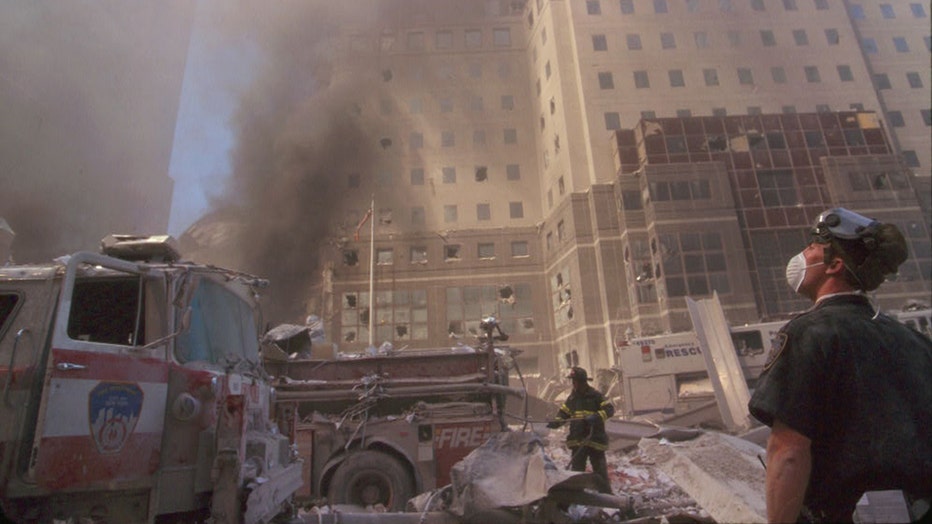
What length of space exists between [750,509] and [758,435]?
5773 mm

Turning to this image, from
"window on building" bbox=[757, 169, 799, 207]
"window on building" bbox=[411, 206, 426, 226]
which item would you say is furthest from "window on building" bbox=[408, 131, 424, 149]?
"window on building" bbox=[757, 169, 799, 207]

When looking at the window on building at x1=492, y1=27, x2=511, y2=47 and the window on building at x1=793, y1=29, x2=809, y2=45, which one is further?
the window on building at x1=492, y1=27, x2=511, y2=47

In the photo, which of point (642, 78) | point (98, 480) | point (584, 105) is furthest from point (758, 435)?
point (642, 78)

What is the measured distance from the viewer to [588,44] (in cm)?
3306

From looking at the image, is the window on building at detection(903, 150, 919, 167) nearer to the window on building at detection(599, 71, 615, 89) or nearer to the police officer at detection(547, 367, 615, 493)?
the window on building at detection(599, 71, 615, 89)

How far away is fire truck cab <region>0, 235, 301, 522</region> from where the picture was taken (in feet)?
9.07

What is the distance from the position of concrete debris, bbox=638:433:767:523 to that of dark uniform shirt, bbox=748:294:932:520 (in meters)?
2.51

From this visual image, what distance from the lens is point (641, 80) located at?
32.3 m

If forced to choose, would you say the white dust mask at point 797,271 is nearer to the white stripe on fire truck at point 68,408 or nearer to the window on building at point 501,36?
the white stripe on fire truck at point 68,408

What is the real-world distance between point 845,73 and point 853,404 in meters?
41.8

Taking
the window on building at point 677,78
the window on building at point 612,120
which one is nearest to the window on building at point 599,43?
the window on building at point 677,78

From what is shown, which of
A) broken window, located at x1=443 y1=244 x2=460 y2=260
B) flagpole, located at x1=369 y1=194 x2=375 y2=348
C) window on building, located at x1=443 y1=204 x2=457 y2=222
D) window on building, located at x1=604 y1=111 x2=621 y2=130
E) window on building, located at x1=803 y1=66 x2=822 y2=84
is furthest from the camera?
window on building, located at x1=443 y1=204 x2=457 y2=222

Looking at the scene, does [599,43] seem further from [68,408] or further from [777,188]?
[68,408]

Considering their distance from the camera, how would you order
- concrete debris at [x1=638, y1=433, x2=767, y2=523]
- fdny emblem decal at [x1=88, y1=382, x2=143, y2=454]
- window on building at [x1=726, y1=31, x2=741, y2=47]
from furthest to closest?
1. window on building at [x1=726, y1=31, x2=741, y2=47]
2. concrete debris at [x1=638, y1=433, x2=767, y2=523]
3. fdny emblem decal at [x1=88, y1=382, x2=143, y2=454]
